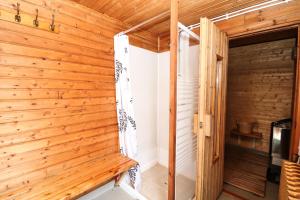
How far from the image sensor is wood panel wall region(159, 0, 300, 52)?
66.2 inches

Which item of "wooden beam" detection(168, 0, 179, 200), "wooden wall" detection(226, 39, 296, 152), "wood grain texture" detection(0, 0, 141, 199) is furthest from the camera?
"wooden wall" detection(226, 39, 296, 152)

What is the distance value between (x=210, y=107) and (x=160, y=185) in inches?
60.9

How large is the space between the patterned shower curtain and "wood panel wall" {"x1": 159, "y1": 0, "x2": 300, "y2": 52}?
1.44 m

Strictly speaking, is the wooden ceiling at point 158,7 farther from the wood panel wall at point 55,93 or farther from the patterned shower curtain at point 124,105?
the patterned shower curtain at point 124,105

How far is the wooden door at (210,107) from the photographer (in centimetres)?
156

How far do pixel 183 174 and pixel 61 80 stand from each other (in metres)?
1.81

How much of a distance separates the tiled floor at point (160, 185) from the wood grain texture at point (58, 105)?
63cm

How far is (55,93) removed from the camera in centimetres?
175

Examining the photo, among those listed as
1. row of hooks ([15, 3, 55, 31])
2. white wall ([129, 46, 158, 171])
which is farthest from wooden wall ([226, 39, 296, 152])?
row of hooks ([15, 3, 55, 31])

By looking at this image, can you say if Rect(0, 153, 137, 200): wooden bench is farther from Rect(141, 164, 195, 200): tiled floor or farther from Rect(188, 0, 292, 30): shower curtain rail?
Rect(188, 0, 292, 30): shower curtain rail

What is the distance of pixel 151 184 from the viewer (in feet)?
8.04

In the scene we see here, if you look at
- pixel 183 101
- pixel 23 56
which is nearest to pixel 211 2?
pixel 183 101

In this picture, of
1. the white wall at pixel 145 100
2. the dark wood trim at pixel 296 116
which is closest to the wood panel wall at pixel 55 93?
the white wall at pixel 145 100

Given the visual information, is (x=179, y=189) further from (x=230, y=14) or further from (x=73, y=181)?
(x=230, y=14)
